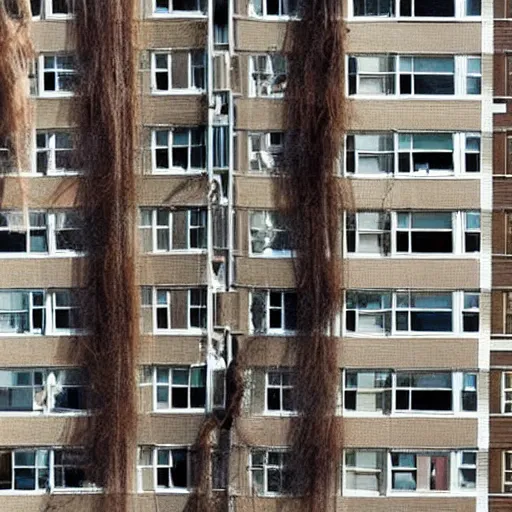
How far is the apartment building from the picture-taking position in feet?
24.1

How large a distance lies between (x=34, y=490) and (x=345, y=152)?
402cm

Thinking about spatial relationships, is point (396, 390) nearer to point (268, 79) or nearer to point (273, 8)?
point (268, 79)

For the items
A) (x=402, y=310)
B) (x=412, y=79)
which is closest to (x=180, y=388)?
(x=402, y=310)

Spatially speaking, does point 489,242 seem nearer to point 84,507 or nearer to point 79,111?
point 79,111

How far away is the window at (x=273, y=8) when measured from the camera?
24.1 ft

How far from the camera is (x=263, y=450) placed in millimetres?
7406

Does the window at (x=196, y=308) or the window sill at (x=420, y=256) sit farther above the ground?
the window sill at (x=420, y=256)

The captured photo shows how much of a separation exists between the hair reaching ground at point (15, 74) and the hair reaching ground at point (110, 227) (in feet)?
1.51

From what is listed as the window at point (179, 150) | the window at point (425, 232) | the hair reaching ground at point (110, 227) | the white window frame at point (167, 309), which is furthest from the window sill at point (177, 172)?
the window at point (425, 232)

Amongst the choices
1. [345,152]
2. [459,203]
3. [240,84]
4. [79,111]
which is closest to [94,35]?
[79,111]

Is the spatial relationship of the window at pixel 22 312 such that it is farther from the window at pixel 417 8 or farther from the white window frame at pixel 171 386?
the window at pixel 417 8

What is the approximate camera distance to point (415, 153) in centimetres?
740

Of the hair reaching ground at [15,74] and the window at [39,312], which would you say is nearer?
the hair reaching ground at [15,74]

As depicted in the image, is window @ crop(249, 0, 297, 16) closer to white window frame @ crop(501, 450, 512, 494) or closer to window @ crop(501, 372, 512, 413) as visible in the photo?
window @ crop(501, 372, 512, 413)
